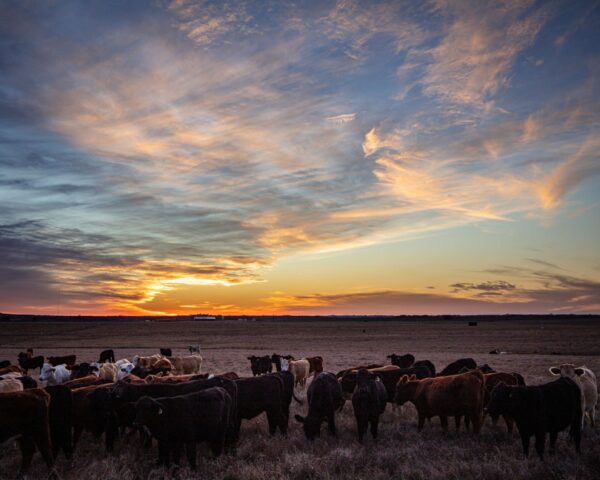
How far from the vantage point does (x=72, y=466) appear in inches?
344

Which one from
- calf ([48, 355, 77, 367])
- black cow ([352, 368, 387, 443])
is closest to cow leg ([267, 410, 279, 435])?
black cow ([352, 368, 387, 443])

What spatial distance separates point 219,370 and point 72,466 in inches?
679

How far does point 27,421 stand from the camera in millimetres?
8141

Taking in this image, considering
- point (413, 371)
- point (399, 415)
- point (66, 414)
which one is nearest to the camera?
point (66, 414)

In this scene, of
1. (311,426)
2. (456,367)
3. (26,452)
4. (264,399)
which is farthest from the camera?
(456,367)

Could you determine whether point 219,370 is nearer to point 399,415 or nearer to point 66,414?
point 399,415

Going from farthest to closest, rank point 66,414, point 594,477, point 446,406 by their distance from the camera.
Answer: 1. point 446,406
2. point 66,414
3. point 594,477

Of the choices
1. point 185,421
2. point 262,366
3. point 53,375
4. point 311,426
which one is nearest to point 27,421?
point 185,421

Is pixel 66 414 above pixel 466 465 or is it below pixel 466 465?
above

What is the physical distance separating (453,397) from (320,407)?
333 centimetres

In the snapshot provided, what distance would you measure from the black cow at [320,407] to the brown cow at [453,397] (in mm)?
2284

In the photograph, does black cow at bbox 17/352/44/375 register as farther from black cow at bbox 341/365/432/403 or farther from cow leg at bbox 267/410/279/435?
cow leg at bbox 267/410/279/435

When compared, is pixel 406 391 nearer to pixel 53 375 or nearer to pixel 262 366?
pixel 262 366

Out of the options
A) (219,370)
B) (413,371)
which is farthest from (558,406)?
(219,370)
